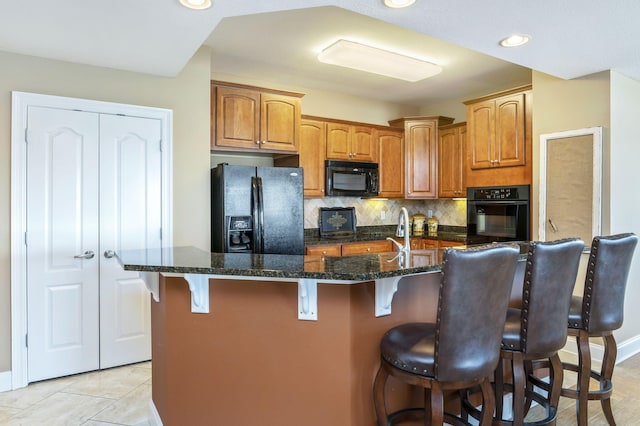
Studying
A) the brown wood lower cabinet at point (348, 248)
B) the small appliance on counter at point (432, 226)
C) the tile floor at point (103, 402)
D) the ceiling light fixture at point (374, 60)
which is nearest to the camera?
the tile floor at point (103, 402)

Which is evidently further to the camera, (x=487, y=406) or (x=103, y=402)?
(x=103, y=402)

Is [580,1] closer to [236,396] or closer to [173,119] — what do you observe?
[236,396]

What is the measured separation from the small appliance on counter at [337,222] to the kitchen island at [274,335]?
287 cm

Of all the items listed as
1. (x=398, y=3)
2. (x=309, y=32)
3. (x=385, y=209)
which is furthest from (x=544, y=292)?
(x=385, y=209)

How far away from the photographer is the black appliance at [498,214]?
3.71 metres

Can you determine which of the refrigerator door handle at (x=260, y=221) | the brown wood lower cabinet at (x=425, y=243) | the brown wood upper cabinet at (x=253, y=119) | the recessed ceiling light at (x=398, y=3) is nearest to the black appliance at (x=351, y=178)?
the brown wood upper cabinet at (x=253, y=119)

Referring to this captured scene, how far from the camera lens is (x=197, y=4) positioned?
2088 mm

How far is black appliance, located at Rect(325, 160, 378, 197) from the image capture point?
4546mm


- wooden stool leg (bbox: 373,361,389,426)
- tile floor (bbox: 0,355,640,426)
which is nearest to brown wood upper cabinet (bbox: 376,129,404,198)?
tile floor (bbox: 0,355,640,426)

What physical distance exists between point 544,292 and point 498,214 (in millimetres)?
2329

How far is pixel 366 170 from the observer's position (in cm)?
481

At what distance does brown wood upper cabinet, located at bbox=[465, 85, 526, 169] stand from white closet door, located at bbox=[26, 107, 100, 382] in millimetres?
3530

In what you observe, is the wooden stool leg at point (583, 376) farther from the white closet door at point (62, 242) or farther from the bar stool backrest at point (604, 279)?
the white closet door at point (62, 242)

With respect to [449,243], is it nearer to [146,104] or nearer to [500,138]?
[500,138]
